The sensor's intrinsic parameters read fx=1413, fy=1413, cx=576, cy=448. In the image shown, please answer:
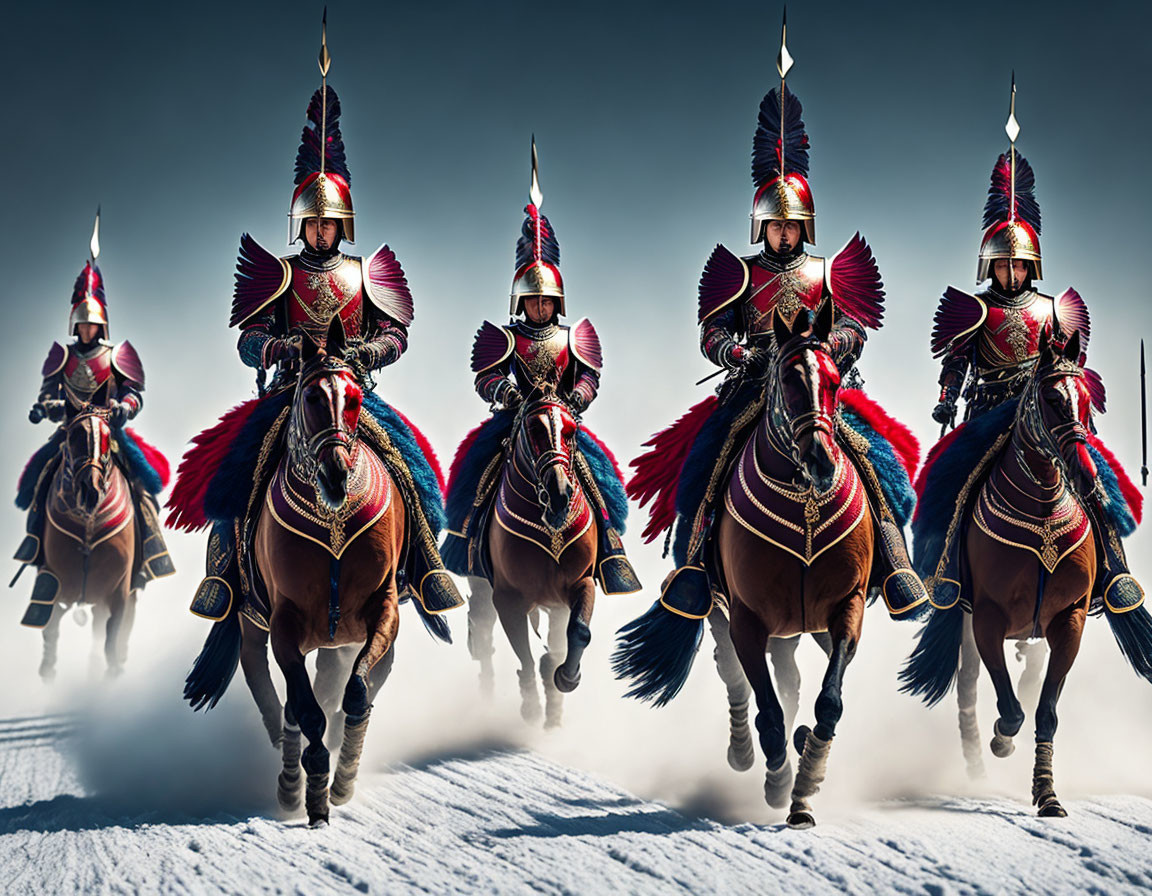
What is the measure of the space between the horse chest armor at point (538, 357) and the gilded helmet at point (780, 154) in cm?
246

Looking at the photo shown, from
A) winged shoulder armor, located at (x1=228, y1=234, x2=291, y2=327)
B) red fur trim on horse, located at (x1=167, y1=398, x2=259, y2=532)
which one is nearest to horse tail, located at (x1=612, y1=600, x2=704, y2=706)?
red fur trim on horse, located at (x1=167, y1=398, x2=259, y2=532)

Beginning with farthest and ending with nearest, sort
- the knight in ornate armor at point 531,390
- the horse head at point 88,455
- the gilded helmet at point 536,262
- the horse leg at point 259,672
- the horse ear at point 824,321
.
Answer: the horse head at point 88,455 → the gilded helmet at point 536,262 → the knight in ornate armor at point 531,390 → the horse leg at point 259,672 → the horse ear at point 824,321

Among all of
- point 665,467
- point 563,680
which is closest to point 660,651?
point 563,680

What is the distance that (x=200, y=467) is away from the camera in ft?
29.0

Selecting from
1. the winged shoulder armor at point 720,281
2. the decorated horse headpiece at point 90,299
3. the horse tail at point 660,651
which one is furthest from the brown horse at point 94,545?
the winged shoulder armor at point 720,281

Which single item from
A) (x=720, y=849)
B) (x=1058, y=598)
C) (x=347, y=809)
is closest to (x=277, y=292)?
(x=347, y=809)

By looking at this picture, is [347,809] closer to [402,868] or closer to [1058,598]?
[402,868]

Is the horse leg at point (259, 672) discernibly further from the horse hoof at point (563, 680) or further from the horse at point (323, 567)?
the horse hoof at point (563, 680)

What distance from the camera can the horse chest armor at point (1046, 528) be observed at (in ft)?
26.9

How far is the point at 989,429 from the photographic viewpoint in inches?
345

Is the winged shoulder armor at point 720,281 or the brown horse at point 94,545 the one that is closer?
the winged shoulder armor at point 720,281

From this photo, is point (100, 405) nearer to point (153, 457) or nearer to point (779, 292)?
point (153, 457)

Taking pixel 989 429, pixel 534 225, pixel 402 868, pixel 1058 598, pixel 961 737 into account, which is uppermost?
pixel 534 225

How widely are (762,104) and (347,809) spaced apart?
17.0ft
